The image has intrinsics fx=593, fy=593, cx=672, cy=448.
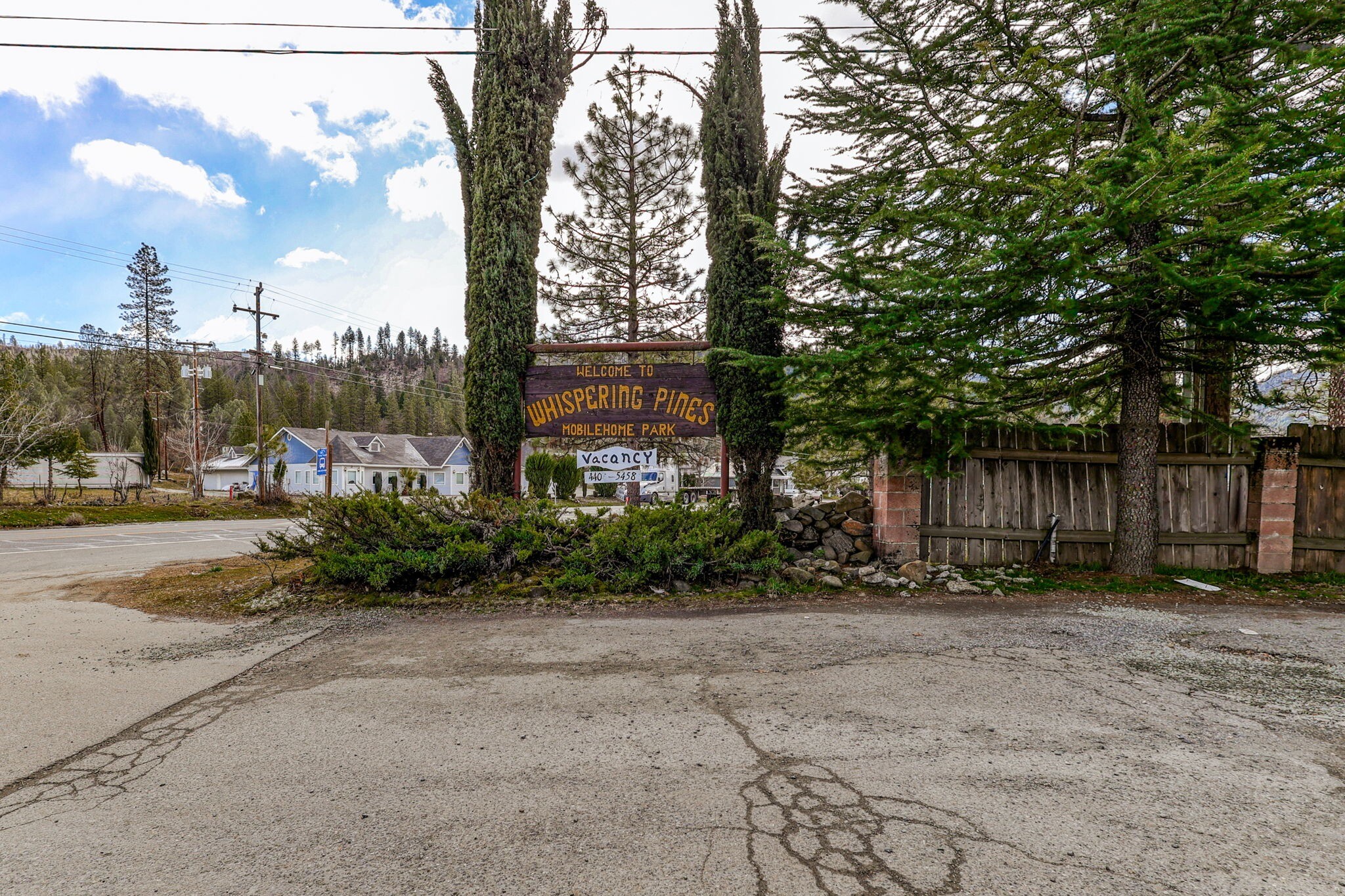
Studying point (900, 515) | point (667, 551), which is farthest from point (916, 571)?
point (667, 551)

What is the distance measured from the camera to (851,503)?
798 centimetres

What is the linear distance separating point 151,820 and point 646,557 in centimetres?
442

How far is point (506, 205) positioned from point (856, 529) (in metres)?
6.34

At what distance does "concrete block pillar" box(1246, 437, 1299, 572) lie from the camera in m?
6.86

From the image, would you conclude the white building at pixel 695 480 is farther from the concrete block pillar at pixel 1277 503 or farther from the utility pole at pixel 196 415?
the utility pole at pixel 196 415

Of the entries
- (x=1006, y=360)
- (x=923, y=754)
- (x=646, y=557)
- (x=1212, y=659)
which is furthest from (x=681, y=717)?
(x=1006, y=360)

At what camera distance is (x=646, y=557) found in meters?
6.41

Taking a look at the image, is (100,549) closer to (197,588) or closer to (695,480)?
(197,588)

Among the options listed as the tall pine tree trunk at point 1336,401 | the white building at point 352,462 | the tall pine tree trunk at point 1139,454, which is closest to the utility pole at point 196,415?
the white building at point 352,462

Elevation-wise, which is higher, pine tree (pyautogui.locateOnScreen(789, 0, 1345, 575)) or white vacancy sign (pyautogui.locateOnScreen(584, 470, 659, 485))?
pine tree (pyautogui.locateOnScreen(789, 0, 1345, 575))

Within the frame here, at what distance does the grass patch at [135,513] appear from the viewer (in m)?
18.8

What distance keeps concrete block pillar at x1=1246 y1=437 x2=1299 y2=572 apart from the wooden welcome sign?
6486mm

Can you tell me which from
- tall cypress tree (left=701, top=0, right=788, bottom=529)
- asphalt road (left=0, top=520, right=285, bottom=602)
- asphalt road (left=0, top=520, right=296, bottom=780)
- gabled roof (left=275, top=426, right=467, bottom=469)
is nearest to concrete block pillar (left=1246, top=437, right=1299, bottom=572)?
tall cypress tree (left=701, top=0, right=788, bottom=529)

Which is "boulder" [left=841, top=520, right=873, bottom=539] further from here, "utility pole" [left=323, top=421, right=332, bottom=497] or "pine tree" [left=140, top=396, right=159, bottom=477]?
"pine tree" [left=140, top=396, right=159, bottom=477]
